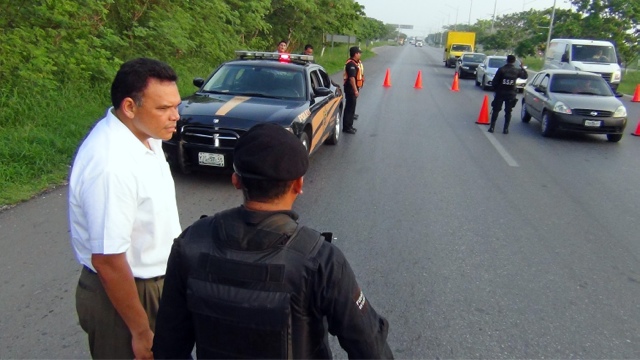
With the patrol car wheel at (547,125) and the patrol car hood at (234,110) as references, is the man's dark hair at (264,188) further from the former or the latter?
the patrol car wheel at (547,125)

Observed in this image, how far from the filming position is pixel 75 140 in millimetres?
8328

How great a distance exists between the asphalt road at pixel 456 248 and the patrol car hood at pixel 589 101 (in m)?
1.70

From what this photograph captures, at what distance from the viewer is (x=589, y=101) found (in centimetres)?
1202

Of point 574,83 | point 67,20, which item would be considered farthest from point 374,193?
point 574,83

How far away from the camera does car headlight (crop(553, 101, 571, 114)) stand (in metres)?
11.8

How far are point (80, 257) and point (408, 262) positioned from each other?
345cm

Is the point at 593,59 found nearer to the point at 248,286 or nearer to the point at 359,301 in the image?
the point at 359,301

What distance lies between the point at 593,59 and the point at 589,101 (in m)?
12.2

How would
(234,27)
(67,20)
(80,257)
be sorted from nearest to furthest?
(80,257), (67,20), (234,27)

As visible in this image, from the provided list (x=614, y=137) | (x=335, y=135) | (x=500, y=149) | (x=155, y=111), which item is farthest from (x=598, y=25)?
(x=155, y=111)

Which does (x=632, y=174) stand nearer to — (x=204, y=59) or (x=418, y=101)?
(x=418, y=101)

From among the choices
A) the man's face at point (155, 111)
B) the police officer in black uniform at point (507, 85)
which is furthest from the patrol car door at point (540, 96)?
the man's face at point (155, 111)

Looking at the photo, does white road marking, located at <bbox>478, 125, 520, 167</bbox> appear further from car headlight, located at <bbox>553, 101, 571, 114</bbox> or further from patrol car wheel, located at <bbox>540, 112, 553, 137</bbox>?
car headlight, located at <bbox>553, 101, 571, 114</bbox>

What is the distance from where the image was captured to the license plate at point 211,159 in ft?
23.0
